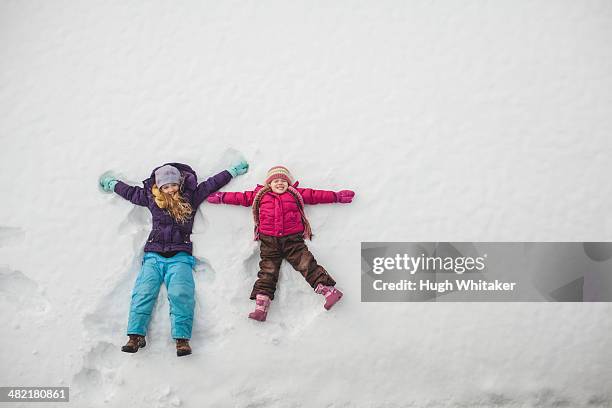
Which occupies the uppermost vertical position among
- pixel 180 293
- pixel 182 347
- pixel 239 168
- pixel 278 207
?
pixel 239 168

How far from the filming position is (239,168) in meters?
4.17

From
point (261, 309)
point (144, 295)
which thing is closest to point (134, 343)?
point (144, 295)

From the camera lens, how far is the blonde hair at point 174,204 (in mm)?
3941

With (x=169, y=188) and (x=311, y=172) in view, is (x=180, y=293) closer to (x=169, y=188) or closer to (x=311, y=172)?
(x=169, y=188)

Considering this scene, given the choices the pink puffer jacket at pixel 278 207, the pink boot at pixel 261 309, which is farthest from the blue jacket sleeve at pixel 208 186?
the pink boot at pixel 261 309

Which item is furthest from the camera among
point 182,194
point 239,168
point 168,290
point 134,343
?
point 239,168

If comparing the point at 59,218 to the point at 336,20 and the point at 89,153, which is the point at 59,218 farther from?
the point at 336,20

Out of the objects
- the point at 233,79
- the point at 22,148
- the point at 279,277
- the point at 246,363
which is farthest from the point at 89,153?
the point at 246,363

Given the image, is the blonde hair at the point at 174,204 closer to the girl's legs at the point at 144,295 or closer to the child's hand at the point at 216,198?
the child's hand at the point at 216,198

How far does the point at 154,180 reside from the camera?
408cm

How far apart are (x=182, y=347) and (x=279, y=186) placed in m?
1.42

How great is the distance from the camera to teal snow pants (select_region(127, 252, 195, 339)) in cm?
385

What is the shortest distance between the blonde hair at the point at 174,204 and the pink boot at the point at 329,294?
46.7 inches

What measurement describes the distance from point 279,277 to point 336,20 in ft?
7.41
